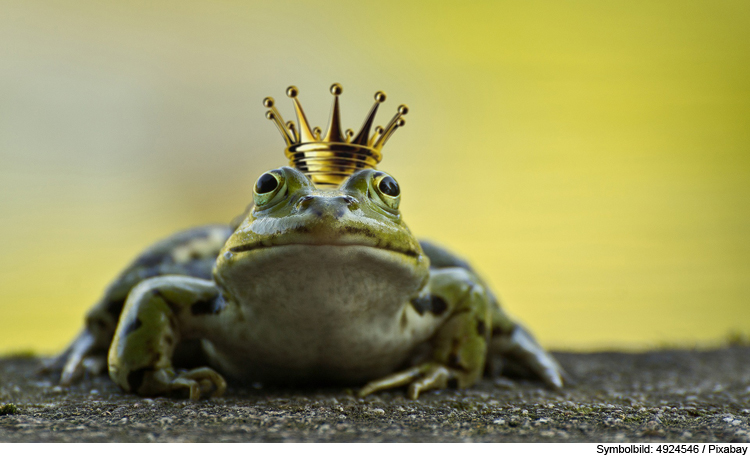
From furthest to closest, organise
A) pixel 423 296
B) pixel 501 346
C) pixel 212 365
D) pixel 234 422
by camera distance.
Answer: pixel 501 346, pixel 212 365, pixel 423 296, pixel 234 422

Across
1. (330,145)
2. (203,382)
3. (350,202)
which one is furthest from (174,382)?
(330,145)

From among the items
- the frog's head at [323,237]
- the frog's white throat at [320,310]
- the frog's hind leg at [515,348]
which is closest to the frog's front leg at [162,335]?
the frog's white throat at [320,310]

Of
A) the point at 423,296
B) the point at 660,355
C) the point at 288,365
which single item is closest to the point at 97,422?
the point at 288,365

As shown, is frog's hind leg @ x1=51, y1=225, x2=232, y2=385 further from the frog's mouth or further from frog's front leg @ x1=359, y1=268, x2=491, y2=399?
frog's front leg @ x1=359, y1=268, x2=491, y2=399

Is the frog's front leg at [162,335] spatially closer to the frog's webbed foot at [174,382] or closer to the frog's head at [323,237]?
the frog's webbed foot at [174,382]

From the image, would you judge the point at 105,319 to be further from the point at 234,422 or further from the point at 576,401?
the point at 576,401

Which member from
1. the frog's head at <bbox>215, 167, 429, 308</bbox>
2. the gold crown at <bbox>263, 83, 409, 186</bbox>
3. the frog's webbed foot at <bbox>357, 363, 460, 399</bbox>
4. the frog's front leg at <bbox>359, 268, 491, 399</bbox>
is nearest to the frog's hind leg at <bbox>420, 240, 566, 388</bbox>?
the frog's front leg at <bbox>359, 268, 491, 399</bbox>

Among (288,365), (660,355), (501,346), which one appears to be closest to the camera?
(288,365)
